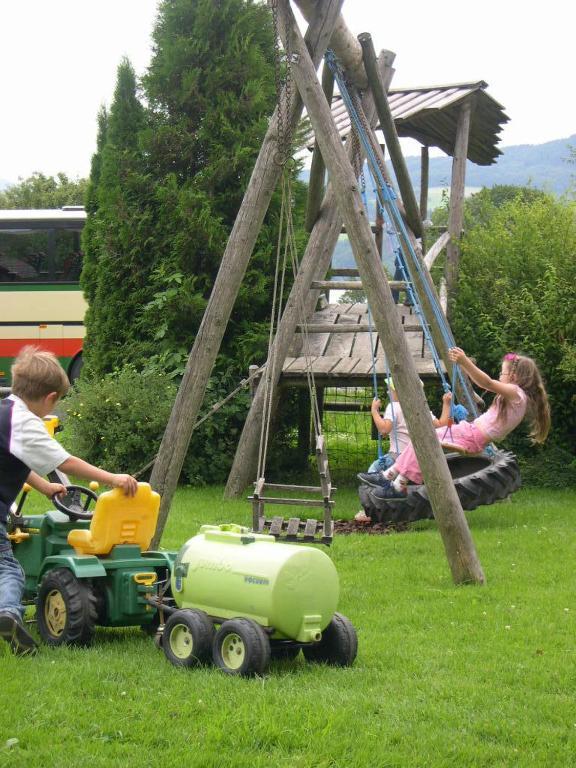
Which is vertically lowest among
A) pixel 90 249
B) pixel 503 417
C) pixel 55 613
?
pixel 55 613

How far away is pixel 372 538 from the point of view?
9.06 meters

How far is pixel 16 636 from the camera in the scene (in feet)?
16.2

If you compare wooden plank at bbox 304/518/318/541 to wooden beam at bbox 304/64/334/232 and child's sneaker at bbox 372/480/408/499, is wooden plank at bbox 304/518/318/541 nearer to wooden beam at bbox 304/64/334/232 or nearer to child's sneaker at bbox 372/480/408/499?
child's sneaker at bbox 372/480/408/499

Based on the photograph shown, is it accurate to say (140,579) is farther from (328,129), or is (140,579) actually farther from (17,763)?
(328,129)

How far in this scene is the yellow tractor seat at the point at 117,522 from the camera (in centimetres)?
522

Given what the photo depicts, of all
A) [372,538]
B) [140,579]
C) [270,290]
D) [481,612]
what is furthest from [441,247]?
[140,579]

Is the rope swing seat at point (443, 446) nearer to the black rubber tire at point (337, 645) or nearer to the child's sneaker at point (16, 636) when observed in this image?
the black rubber tire at point (337, 645)

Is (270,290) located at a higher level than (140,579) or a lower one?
higher

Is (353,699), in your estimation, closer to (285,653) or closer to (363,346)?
(285,653)

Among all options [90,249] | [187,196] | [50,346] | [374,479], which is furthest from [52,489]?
[50,346]

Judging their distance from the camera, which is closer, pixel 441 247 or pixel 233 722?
pixel 233 722

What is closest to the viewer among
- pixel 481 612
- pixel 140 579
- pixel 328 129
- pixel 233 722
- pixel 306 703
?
pixel 233 722

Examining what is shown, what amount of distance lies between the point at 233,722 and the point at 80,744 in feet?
1.86

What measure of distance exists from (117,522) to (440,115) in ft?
32.3
